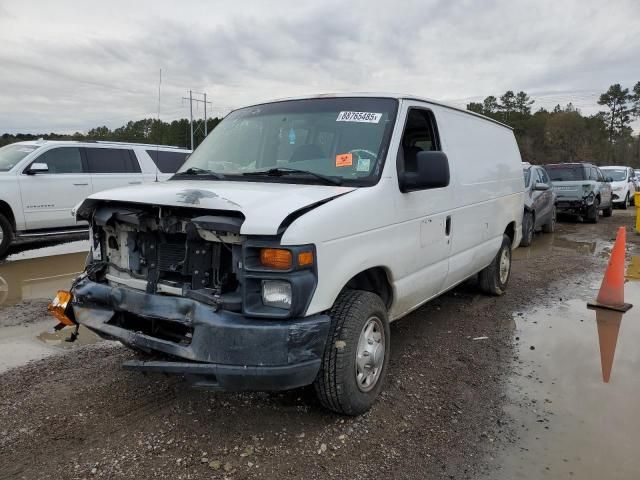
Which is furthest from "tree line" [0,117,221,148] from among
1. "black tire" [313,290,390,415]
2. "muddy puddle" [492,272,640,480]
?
"muddy puddle" [492,272,640,480]

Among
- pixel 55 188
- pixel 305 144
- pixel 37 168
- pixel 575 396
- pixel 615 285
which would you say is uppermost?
pixel 305 144

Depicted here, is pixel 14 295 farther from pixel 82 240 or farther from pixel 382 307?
pixel 382 307

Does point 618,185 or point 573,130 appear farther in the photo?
point 573,130

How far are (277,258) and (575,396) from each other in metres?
2.66

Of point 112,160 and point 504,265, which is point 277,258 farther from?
point 112,160

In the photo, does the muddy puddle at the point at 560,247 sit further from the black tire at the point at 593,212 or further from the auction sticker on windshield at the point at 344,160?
the auction sticker on windshield at the point at 344,160

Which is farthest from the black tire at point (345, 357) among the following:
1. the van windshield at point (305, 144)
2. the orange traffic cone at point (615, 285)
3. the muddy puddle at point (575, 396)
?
the orange traffic cone at point (615, 285)

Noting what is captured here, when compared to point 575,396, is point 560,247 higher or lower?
higher

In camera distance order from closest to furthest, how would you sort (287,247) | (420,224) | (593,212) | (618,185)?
(287,247), (420,224), (593,212), (618,185)

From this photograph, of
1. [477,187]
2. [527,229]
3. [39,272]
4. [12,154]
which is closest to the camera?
[477,187]

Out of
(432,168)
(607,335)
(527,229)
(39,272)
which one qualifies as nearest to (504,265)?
(607,335)

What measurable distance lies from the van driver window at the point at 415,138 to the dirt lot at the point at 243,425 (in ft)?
5.57

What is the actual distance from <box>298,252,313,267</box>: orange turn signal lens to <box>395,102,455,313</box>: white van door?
3.41 feet

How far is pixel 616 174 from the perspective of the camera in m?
22.3
